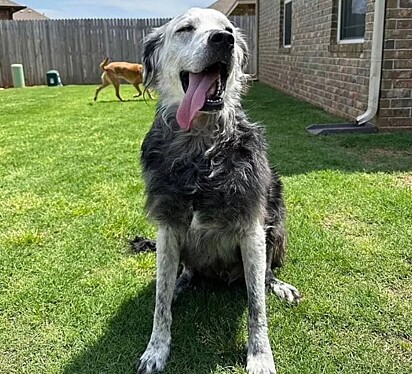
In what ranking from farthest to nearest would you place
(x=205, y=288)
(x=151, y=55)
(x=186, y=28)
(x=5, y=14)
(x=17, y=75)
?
1. (x=5, y=14)
2. (x=17, y=75)
3. (x=205, y=288)
4. (x=151, y=55)
5. (x=186, y=28)

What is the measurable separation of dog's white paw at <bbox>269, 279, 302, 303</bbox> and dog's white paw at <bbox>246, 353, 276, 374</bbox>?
50 cm

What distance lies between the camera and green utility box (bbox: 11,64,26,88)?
52.6ft

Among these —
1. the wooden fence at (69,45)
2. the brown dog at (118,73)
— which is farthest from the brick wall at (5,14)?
the brown dog at (118,73)

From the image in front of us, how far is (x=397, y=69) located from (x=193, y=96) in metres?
4.60

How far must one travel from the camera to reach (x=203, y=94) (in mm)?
2047

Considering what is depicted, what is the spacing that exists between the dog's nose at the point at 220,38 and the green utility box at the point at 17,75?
15982 mm

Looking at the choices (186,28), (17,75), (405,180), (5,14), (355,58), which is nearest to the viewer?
(186,28)

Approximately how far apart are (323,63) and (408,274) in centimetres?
618

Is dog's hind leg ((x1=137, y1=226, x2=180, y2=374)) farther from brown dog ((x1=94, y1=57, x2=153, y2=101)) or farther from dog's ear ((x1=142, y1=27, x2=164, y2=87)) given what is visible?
brown dog ((x1=94, y1=57, x2=153, y2=101))

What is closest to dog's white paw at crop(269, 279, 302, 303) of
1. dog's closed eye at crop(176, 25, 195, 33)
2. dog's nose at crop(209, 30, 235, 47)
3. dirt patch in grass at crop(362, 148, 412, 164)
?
dog's nose at crop(209, 30, 235, 47)

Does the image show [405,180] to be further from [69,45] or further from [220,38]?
[69,45]

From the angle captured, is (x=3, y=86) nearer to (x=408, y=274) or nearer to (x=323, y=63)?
(x=323, y=63)

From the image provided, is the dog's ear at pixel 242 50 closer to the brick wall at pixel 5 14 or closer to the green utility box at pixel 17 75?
the green utility box at pixel 17 75

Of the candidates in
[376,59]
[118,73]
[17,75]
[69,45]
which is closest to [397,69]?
[376,59]
